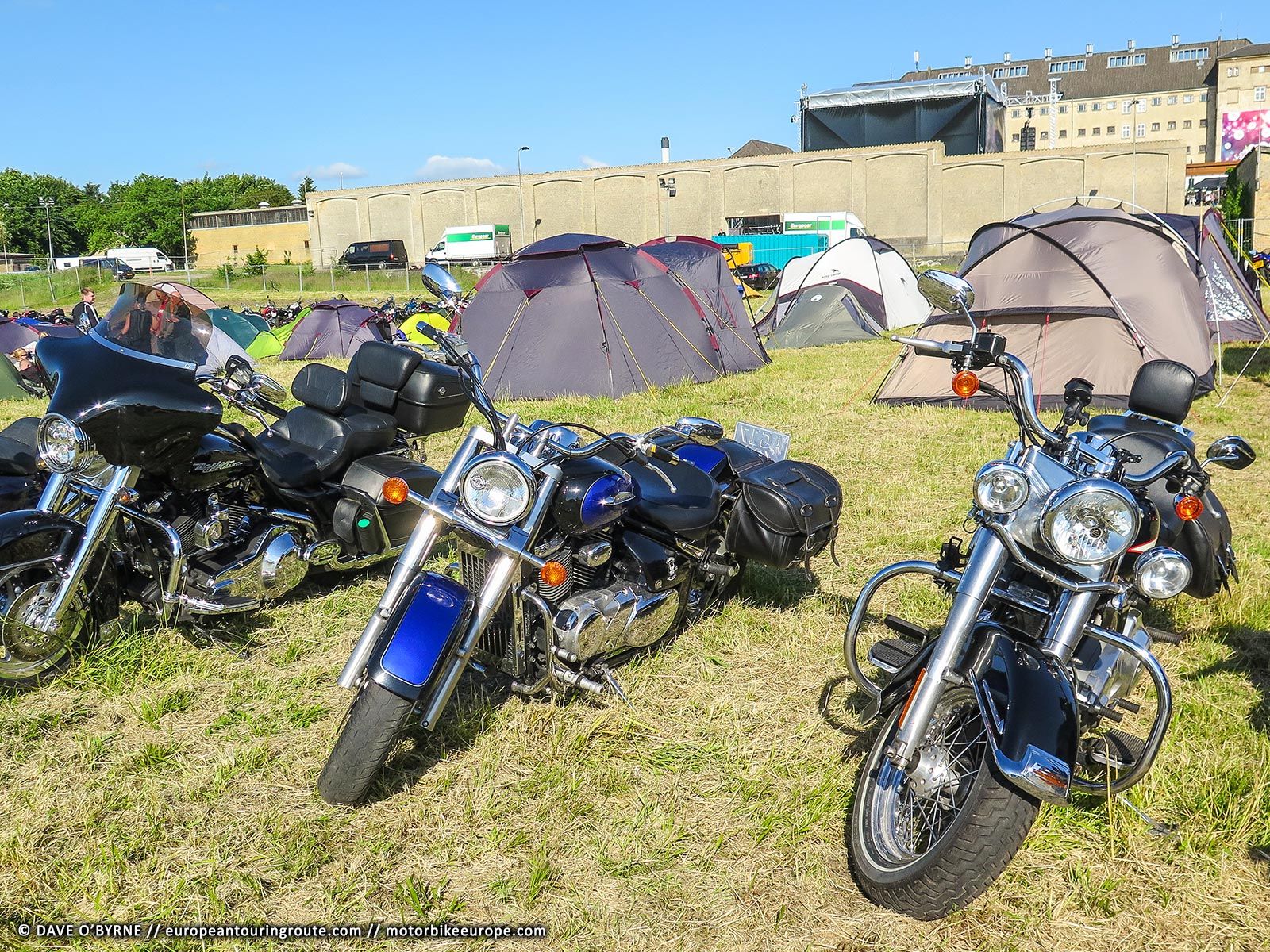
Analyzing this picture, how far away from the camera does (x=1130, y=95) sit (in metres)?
78.6

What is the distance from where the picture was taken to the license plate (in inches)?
175

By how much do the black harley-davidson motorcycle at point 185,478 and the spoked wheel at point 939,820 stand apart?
7.55 feet

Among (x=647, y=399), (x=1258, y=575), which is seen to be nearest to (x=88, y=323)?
(x=1258, y=575)

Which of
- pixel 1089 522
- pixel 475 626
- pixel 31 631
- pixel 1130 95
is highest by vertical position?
pixel 1130 95

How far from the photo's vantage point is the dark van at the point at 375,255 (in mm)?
47500

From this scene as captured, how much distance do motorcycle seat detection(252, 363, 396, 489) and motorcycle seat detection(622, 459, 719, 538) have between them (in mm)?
1446

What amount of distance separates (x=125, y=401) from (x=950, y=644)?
2.86m

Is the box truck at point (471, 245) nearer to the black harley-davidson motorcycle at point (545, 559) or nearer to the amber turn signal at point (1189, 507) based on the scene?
the black harley-davidson motorcycle at point (545, 559)

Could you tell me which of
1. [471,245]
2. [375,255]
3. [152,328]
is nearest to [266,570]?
[152,328]

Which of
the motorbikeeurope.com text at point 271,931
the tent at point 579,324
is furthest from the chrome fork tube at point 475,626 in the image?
the tent at point 579,324

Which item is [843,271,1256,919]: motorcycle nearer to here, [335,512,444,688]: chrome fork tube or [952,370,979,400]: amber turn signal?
[952,370,979,400]: amber turn signal

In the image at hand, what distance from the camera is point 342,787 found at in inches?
111

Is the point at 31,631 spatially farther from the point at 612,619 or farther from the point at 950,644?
the point at 950,644

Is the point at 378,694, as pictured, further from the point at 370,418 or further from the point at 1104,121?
the point at 1104,121
